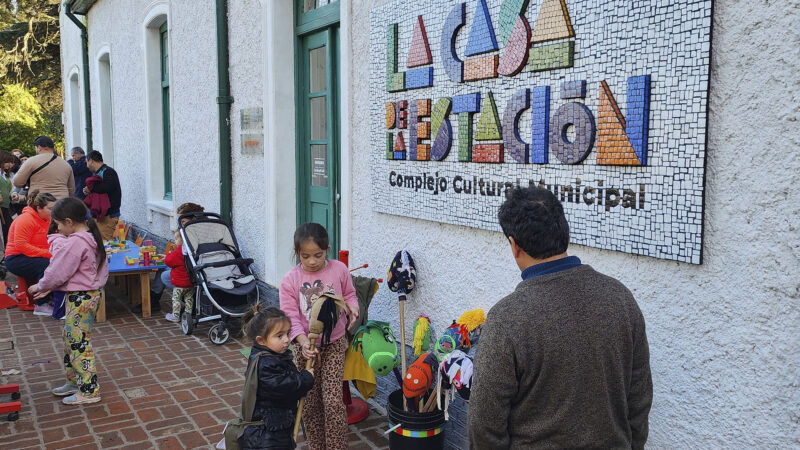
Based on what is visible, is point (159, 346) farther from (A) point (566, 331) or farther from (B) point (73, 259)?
(A) point (566, 331)

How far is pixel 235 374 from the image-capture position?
5645 millimetres

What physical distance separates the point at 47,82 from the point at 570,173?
2684cm

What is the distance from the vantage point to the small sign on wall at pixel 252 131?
268 inches

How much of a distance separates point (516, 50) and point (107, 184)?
7709 mm

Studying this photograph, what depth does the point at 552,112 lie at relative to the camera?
3.30 meters

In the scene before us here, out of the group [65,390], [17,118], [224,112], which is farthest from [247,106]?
[17,118]

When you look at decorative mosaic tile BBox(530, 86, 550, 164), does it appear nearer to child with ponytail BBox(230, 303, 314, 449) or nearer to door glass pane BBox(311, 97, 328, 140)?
child with ponytail BBox(230, 303, 314, 449)

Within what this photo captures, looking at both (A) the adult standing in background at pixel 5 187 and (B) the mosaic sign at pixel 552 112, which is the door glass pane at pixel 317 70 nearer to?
(B) the mosaic sign at pixel 552 112

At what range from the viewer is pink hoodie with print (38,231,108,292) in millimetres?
4781

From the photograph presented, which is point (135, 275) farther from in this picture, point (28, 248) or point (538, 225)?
point (538, 225)

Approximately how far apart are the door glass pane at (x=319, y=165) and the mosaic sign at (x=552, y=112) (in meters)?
1.50

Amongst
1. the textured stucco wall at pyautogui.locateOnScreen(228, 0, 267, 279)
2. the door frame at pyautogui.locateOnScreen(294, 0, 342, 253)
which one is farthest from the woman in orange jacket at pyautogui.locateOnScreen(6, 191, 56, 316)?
the door frame at pyautogui.locateOnScreen(294, 0, 342, 253)

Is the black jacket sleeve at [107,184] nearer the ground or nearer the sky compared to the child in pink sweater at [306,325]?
nearer the sky

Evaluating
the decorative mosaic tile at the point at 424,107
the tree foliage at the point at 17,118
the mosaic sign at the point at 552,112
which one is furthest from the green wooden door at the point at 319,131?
the tree foliage at the point at 17,118
